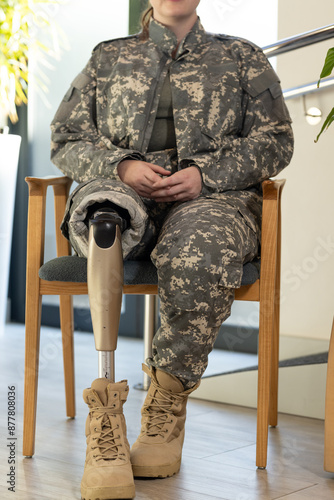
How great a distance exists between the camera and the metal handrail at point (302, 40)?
190 cm

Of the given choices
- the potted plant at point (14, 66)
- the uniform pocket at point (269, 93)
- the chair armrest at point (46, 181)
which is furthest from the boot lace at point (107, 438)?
the potted plant at point (14, 66)

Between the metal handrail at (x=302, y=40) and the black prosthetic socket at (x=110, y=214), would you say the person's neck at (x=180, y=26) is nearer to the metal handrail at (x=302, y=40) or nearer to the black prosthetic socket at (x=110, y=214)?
the metal handrail at (x=302, y=40)

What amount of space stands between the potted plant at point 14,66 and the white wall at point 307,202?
4.22ft

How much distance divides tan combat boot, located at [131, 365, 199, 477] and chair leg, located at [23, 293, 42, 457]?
0.89ft

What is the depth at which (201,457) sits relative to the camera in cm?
151

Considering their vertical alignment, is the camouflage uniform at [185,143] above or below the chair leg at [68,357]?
above

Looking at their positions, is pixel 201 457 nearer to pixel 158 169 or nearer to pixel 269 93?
pixel 158 169

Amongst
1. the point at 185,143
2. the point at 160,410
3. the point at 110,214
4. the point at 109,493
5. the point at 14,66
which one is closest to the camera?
the point at 109,493

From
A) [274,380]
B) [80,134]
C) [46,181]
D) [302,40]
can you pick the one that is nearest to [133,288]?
[46,181]

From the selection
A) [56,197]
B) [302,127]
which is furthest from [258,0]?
[56,197]

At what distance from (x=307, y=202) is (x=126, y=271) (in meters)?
1.03

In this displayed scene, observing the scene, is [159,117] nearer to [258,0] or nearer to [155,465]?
[155,465]

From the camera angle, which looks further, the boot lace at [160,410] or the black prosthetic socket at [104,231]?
the boot lace at [160,410]
